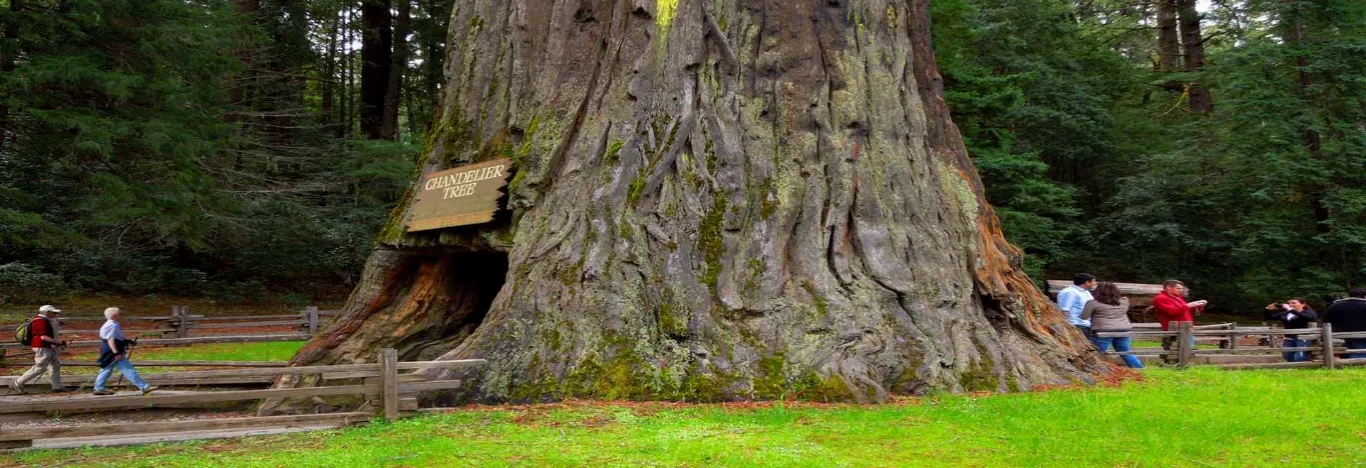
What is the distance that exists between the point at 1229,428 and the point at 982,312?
342 cm

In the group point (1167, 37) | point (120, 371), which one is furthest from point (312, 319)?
point (1167, 37)

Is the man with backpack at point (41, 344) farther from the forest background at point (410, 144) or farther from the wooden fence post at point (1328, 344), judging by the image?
the wooden fence post at point (1328, 344)

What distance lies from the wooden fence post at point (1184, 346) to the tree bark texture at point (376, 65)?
76.3ft

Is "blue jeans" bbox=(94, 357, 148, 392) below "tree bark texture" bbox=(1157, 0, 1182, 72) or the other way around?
below

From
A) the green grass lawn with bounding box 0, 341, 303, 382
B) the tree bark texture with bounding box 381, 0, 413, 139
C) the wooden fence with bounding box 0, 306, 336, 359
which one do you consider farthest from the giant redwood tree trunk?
the tree bark texture with bounding box 381, 0, 413, 139

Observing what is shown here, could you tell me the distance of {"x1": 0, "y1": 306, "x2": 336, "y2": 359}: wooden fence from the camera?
2003cm

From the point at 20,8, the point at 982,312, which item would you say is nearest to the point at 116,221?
the point at 20,8

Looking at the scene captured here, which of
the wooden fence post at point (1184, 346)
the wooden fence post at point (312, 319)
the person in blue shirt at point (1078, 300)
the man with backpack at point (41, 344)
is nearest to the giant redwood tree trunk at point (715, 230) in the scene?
the person in blue shirt at point (1078, 300)

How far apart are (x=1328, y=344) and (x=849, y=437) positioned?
9.76 meters

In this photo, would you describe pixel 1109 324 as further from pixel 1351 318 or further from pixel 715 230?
pixel 715 230

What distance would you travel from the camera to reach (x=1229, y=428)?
8.50 m

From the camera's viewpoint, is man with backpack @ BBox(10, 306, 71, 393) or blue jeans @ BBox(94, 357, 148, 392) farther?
man with backpack @ BBox(10, 306, 71, 393)

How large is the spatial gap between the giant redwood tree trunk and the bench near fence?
92 centimetres

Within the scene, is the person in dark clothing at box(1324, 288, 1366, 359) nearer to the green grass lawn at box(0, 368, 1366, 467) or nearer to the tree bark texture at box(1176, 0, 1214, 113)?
the green grass lawn at box(0, 368, 1366, 467)
